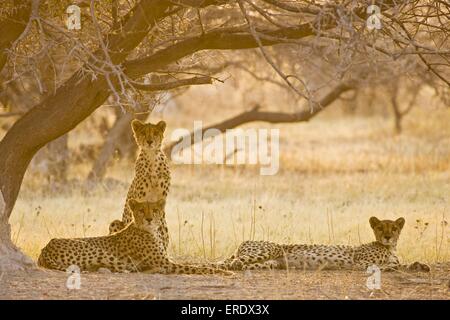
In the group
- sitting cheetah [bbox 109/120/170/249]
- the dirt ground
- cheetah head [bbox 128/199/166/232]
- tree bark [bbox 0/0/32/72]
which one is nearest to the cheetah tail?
the dirt ground

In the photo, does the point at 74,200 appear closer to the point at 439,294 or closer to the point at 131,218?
the point at 131,218

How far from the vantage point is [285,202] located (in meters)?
12.6

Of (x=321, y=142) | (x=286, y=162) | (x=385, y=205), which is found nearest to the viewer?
(x=385, y=205)

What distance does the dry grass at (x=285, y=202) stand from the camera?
9953 millimetres

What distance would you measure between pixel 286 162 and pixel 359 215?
6215 mm

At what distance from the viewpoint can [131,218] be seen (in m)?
8.08

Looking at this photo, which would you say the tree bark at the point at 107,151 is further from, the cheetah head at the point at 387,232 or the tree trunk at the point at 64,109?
the cheetah head at the point at 387,232

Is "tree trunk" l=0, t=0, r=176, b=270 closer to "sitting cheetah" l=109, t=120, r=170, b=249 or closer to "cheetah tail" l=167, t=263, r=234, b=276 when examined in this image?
"sitting cheetah" l=109, t=120, r=170, b=249

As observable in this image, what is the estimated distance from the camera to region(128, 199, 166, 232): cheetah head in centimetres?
Result: 775

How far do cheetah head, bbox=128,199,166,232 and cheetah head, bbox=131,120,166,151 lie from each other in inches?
25.8

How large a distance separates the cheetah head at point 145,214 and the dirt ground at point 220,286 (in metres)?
0.55

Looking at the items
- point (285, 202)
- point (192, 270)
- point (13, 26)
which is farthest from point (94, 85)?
point (285, 202)

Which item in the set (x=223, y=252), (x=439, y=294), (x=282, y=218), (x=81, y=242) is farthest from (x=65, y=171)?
(x=439, y=294)

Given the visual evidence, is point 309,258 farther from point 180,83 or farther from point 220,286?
point 180,83
